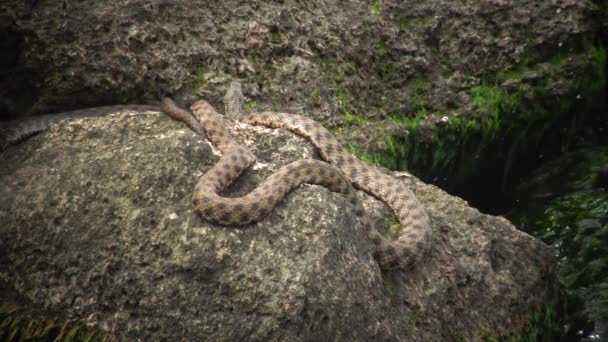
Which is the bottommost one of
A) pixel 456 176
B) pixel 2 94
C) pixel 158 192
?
pixel 456 176

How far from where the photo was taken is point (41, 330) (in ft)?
14.2

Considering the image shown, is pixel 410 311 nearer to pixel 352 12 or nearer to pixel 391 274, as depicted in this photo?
pixel 391 274

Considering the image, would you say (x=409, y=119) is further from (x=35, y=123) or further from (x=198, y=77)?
(x=35, y=123)

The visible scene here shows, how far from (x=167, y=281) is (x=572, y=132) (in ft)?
21.1

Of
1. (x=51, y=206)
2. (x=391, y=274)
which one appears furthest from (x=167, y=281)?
(x=391, y=274)

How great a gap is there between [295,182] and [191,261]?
1.14 m

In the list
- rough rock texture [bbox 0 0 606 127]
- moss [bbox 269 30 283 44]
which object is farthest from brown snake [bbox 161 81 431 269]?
moss [bbox 269 30 283 44]

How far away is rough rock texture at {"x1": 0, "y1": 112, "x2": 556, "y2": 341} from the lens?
13.9ft

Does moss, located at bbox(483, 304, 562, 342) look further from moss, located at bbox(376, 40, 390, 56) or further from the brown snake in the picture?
moss, located at bbox(376, 40, 390, 56)

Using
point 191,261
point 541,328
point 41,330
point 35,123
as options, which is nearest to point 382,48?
point 541,328

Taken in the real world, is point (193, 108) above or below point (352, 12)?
below

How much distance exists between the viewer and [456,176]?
838 centimetres

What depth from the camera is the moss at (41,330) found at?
4.27 meters

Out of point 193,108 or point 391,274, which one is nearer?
point 391,274
